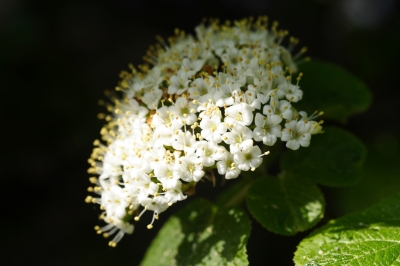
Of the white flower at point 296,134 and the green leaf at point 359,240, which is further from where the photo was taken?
the white flower at point 296,134

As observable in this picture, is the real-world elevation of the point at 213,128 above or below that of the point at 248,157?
above

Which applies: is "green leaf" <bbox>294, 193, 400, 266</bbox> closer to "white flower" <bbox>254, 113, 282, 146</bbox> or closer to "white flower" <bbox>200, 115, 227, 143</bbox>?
"white flower" <bbox>254, 113, 282, 146</bbox>

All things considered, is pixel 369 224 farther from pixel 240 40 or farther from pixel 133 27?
pixel 133 27

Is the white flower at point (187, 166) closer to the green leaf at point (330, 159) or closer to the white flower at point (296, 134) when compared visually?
the white flower at point (296, 134)

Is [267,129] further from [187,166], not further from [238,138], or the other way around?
[187,166]

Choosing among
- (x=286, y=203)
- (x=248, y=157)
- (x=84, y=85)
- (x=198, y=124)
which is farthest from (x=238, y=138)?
(x=84, y=85)

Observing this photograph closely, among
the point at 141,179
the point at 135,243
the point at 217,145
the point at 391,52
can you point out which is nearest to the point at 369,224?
the point at 217,145

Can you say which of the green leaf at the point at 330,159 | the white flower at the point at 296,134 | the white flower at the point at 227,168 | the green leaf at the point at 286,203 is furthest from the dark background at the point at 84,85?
the white flower at the point at 227,168
